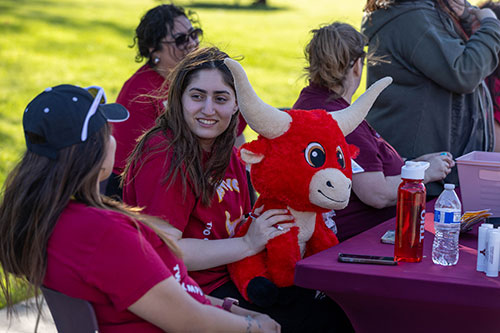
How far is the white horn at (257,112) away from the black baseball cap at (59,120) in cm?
54

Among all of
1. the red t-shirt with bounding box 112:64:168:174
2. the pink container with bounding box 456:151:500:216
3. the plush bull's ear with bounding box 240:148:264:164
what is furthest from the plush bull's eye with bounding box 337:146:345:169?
the red t-shirt with bounding box 112:64:168:174

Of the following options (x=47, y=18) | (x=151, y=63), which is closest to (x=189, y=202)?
(x=151, y=63)

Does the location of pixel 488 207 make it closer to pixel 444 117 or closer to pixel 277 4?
pixel 444 117

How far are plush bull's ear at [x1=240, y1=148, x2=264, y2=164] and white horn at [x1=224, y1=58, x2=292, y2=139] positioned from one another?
0.07 m

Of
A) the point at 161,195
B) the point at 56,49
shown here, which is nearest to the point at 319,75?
the point at 161,195

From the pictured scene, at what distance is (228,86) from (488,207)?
3.74ft

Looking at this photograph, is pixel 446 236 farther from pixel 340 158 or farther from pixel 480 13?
pixel 480 13

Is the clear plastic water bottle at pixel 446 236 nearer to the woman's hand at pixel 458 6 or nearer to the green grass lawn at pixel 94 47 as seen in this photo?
the woman's hand at pixel 458 6

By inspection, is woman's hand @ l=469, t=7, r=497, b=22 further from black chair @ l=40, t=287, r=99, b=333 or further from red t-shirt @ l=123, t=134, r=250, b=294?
black chair @ l=40, t=287, r=99, b=333

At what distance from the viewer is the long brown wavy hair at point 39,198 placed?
1607 millimetres

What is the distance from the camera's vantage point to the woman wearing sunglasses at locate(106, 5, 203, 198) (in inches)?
144

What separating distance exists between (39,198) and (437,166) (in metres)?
2.01

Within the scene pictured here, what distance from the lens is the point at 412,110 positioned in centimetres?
337

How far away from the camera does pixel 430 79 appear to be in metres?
3.32
